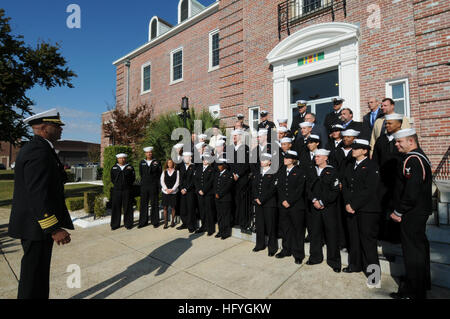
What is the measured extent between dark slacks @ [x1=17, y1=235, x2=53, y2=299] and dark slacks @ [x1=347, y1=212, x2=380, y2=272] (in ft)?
12.8

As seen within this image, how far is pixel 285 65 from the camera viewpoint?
968cm

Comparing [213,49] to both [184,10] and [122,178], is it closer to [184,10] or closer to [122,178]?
[184,10]

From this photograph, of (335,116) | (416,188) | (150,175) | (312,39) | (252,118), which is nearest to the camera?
(416,188)

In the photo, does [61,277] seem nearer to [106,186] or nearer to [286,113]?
[106,186]

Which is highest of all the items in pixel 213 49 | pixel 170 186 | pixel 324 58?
pixel 213 49

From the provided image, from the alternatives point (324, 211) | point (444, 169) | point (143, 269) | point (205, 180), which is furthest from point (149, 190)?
point (444, 169)

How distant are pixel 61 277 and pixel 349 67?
9.33 metres

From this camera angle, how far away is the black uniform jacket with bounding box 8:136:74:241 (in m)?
2.32

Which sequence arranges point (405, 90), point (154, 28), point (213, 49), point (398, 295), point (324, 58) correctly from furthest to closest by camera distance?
point (154, 28), point (213, 49), point (324, 58), point (405, 90), point (398, 295)

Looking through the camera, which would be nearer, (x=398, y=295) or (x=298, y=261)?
(x=398, y=295)

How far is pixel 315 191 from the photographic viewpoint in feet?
13.1

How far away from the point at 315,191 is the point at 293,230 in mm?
802

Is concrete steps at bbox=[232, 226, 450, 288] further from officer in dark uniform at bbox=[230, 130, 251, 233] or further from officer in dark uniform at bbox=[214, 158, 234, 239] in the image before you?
officer in dark uniform at bbox=[214, 158, 234, 239]

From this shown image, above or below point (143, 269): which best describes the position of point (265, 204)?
above
